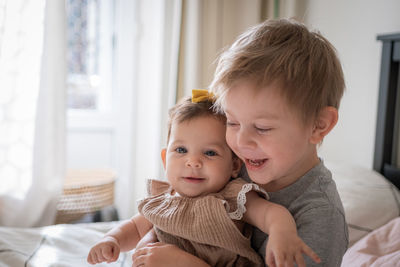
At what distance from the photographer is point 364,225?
4.64 ft

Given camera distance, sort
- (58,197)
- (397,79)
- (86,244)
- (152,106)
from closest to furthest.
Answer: (86,244)
(397,79)
(58,197)
(152,106)

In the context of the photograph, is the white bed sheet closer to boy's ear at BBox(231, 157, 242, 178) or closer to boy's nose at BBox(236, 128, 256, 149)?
boy's ear at BBox(231, 157, 242, 178)

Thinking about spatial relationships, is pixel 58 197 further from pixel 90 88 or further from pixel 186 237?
pixel 186 237

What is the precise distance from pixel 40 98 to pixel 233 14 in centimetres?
130

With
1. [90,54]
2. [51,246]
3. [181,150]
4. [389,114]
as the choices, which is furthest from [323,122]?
[90,54]

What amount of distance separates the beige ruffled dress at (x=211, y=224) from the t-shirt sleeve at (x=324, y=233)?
11 cm

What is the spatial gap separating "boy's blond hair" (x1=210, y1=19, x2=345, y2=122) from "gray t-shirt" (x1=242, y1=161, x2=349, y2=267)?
0.15m

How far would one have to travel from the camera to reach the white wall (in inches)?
77.5

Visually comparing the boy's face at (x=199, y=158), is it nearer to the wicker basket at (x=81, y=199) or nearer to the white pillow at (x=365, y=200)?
the white pillow at (x=365, y=200)

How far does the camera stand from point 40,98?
197 centimetres

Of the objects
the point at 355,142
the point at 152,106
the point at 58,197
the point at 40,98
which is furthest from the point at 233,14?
the point at 58,197

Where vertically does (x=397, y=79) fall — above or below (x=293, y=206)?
above

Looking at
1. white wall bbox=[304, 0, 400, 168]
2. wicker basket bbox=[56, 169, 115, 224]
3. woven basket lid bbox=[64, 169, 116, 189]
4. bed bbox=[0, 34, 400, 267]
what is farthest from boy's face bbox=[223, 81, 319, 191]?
woven basket lid bbox=[64, 169, 116, 189]

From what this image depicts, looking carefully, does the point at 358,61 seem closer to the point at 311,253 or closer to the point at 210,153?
the point at 210,153
